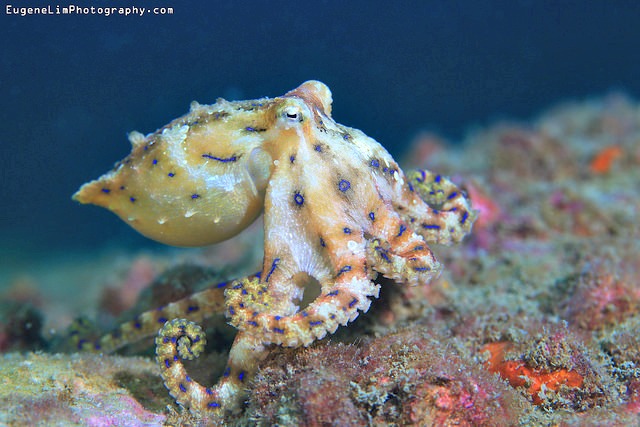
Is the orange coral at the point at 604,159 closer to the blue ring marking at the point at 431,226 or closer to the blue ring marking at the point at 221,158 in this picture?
the blue ring marking at the point at 431,226

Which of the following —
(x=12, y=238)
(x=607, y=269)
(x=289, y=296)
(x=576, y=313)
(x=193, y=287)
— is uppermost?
(x=12, y=238)

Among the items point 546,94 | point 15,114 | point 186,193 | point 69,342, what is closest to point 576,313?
point 186,193

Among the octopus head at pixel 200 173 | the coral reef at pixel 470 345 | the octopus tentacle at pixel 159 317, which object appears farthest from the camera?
the octopus tentacle at pixel 159 317

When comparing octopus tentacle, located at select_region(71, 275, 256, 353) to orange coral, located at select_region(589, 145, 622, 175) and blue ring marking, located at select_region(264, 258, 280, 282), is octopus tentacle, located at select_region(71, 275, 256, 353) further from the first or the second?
orange coral, located at select_region(589, 145, 622, 175)

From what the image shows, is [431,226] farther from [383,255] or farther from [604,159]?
[604,159]

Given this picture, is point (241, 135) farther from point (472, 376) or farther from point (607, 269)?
point (607, 269)

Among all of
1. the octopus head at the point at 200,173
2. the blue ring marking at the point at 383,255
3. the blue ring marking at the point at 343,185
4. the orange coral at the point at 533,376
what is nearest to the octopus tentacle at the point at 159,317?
the octopus head at the point at 200,173

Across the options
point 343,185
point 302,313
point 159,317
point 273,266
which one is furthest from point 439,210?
point 159,317
